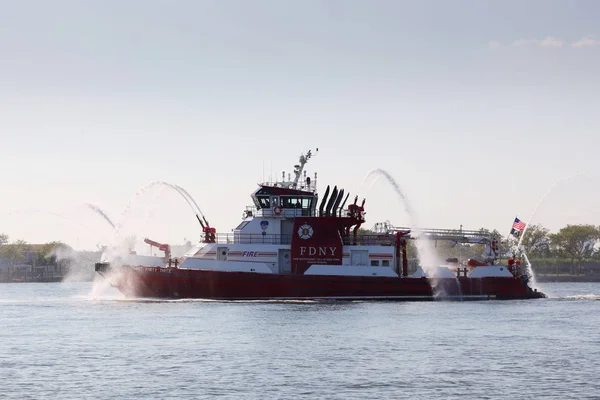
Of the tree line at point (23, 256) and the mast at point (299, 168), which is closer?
the mast at point (299, 168)

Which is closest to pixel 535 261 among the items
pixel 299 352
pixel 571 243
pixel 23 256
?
pixel 571 243

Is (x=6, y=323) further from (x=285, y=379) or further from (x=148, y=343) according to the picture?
(x=285, y=379)

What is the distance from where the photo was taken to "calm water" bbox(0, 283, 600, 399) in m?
31.9

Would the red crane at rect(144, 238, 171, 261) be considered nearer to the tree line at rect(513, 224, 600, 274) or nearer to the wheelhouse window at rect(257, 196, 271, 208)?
the wheelhouse window at rect(257, 196, 271, 208)

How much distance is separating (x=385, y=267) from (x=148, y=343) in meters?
26.0

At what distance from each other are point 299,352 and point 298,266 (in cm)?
2467

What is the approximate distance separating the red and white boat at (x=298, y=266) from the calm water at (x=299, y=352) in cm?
255

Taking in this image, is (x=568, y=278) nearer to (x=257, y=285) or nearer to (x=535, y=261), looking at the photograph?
(x=535, y=261)

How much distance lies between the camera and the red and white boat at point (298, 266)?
Answer: 63125mm

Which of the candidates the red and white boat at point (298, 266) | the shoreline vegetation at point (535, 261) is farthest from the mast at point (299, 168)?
the shoreline vegetation at point (535, 261)

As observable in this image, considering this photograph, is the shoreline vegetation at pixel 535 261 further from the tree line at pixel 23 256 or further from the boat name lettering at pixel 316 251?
the boat name lettering at pixel 316 251

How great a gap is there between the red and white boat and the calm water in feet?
8.36

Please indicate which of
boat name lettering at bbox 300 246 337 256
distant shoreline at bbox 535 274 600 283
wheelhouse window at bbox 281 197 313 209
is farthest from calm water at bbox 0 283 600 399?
distant shoreline at bbox 535 274 600 283

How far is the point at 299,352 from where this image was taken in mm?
39906
